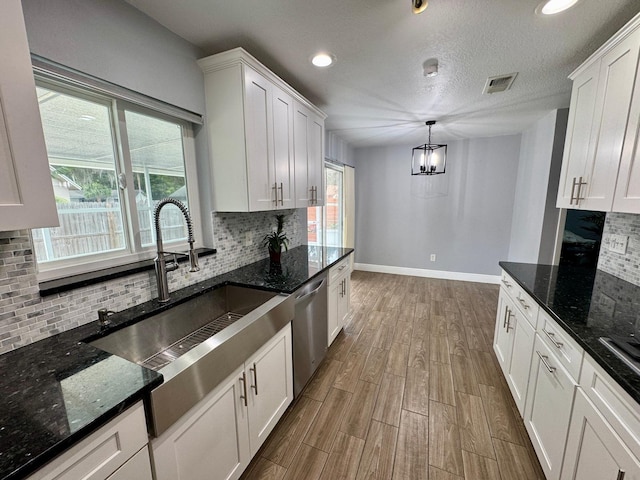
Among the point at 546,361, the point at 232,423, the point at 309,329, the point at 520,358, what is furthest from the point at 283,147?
the point at 520,358

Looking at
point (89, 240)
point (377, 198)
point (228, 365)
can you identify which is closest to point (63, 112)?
point (89, 240)

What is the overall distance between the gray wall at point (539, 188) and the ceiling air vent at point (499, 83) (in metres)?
1.02

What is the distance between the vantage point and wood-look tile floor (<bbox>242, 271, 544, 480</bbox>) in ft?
4.64

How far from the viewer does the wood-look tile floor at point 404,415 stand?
1415 mm

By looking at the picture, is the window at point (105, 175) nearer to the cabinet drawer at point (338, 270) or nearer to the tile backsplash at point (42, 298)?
the tile backsplash at point (42, 298)

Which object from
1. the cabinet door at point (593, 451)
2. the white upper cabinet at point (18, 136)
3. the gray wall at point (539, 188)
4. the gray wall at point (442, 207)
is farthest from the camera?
the gray wall at point (442, 207)

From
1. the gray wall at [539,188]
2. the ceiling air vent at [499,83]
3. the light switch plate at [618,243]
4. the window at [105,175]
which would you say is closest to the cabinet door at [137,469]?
Result: the window at [105,175]

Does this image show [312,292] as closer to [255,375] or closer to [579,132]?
[255,375]

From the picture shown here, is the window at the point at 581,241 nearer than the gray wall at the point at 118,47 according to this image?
No

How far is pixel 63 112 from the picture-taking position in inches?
47.3

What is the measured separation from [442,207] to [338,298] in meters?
2.99

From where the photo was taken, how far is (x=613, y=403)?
87cm

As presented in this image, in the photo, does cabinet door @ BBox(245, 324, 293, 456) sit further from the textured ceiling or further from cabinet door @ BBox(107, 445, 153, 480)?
the textured ceiling

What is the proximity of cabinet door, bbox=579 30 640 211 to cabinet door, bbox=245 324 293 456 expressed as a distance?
6.67ft
